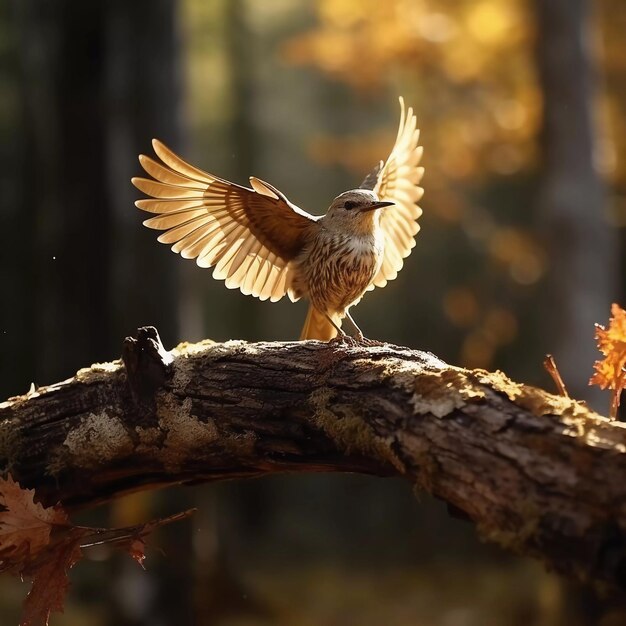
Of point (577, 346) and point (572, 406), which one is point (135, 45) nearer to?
point (577, 346)

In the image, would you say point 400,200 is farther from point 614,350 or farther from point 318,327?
point 614,350

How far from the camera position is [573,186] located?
775cm

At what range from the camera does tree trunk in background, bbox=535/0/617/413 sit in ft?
25.4

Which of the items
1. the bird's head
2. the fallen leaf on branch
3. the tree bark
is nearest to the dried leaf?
the fallen leaf on branch

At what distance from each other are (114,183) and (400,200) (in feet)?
8.70

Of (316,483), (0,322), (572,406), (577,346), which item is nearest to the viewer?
(572,406)

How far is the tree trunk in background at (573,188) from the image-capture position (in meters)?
7.73

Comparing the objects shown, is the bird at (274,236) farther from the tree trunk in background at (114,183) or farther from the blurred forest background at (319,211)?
the tree trunk in background at (114,183)

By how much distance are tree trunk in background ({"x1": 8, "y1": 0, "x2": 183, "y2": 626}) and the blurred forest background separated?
A: 14 mm

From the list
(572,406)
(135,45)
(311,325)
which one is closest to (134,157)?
(135,45)

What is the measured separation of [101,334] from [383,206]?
10.2 ft

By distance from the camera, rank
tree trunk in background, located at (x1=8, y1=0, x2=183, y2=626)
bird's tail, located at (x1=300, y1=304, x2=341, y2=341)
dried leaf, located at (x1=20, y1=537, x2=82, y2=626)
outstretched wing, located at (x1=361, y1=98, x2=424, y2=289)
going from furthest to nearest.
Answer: tree trunk in background, located at (x1=8, y1=0, x2=183, y2=626) < outstretched wing, located at (x1=361, y1=98, x2=424, y2=289) < bird's tail, located at (x1=300, y1=304, x2=341, y2=341) < dried leaf, located at (x1=20, y1=537, x2=82, y2=626)

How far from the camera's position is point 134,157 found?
6.10 metres

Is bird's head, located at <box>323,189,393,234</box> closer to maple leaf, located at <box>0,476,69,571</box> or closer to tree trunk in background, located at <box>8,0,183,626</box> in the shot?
maple leaf, located at <box>0,476,69,571</box>
